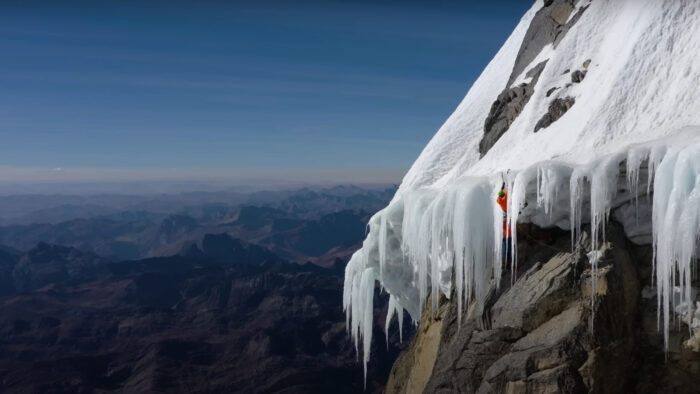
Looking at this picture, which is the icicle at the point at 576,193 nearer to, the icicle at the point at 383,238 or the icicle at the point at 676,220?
the icicle at the point at 676,220

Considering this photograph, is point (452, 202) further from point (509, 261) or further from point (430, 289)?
point (430, 289)

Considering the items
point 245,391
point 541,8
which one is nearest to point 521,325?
point 541,8

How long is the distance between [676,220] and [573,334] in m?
2.64

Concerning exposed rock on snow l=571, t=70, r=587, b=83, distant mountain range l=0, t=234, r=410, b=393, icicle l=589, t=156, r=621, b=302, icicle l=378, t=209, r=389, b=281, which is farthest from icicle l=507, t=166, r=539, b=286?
distant mountain range l=0, t=234, r=410, b=393

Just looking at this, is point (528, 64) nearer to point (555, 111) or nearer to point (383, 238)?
point (555, 111)

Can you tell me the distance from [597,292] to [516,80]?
10850 mm

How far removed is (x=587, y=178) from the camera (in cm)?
998

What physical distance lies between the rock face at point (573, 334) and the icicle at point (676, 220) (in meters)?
0.56

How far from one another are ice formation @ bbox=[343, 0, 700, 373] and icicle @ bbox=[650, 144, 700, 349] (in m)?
0.02

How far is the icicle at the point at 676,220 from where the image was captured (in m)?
8.64

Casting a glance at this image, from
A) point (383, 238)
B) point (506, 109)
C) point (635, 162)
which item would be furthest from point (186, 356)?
point (635, 162)

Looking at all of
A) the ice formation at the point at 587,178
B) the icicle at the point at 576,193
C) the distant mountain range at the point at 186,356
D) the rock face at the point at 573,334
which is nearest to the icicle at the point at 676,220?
the ice formation at the point at 587,178

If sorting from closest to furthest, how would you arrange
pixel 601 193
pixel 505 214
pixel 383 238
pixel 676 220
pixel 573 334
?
1. pixel 676 220
2. pixel 601 193
3. pixel 573 334
4. pixel 505 214
5. pixel 383 238

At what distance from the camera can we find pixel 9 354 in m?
176
